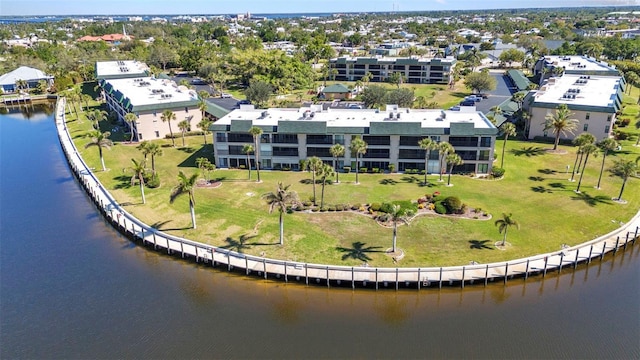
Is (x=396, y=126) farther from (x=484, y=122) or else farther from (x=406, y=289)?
(x=406, y=289)

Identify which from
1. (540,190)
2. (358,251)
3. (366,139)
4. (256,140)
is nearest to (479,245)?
(358,251)

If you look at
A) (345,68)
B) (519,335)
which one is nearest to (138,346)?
(519,335)

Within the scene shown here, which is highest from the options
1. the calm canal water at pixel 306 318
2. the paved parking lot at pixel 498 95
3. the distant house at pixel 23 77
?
the distant house at pixel 23 77

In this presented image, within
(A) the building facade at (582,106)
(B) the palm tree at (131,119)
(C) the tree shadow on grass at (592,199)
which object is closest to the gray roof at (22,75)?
(B) the palm tree at (131,119)

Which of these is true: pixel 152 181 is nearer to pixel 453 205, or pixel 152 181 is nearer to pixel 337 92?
pixel 453 205

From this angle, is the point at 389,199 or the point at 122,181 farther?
the point at 122,181

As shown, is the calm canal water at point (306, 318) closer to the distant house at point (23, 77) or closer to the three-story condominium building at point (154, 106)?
the three-story condominium building at point (154, 106)
